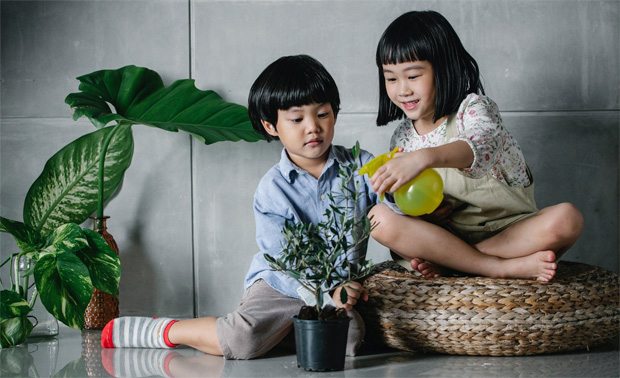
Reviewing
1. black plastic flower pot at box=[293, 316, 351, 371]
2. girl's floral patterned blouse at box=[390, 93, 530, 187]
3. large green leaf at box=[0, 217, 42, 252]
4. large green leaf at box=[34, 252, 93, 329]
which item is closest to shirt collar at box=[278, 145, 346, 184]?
girl's floral patterned blouse at box=[390, 93, 530, 187]

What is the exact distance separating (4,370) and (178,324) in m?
0.41

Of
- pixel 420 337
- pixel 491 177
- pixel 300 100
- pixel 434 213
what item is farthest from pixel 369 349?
pixel 300 100

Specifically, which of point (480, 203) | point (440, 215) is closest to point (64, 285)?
point (440, 215)

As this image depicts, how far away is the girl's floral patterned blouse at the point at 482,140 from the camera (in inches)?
60.3

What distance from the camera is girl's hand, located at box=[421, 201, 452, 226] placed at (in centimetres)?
175

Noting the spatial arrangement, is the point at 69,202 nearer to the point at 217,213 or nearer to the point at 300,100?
the point at 217,213

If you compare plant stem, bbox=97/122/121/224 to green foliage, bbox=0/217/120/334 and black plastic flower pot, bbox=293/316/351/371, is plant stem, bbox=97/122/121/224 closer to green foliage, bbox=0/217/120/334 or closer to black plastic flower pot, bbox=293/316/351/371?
green foliage, bbox=0/217/120/334

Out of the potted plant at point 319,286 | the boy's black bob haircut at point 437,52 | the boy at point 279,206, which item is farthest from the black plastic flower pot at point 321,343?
the boy's black bob haircut at point 437,52

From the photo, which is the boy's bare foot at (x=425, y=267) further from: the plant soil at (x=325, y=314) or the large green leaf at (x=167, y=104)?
the large green leaf at (x=167, y=104)

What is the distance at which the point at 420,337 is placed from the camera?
155 centimetres

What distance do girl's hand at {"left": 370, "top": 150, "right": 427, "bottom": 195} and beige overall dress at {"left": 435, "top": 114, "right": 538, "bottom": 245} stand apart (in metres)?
0.37

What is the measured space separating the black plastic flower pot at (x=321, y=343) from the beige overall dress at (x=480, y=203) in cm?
53

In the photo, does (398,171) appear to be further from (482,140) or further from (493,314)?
(493,314)

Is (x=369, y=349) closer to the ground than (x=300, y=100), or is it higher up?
closer to the ground
